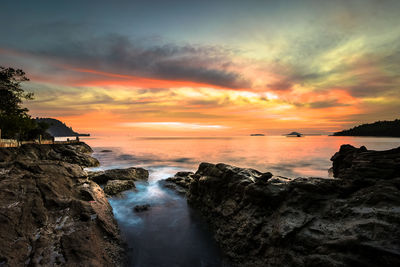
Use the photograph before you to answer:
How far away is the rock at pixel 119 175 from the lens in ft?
61.4

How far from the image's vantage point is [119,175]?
2036 cm

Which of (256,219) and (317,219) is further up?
(317,219)

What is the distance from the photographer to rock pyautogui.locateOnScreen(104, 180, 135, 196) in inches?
639

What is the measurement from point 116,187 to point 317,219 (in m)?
16.2

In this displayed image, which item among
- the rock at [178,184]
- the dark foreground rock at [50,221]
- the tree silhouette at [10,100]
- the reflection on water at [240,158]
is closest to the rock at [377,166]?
the dark foreground rock at [50,221]

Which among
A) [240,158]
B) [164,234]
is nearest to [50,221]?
[164,234]

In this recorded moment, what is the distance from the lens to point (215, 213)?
11109mm

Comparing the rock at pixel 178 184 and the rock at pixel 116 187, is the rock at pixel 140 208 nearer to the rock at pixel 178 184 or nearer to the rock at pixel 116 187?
the rock at pixel 116 187

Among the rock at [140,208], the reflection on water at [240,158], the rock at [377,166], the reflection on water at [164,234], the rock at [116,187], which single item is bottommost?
the reflection on water at [240,158]

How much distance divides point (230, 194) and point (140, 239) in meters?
5.84

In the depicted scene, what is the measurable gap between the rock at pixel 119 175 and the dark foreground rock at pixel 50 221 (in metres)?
7.58

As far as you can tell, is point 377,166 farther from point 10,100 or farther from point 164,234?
point 10,100

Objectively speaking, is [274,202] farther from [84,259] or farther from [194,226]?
[84,259]

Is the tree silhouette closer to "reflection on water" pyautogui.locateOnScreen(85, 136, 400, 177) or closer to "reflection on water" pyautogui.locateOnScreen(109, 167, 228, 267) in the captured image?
"reflection on water" pyautogui.locateOnScreen(85, 136, 400, 177)
